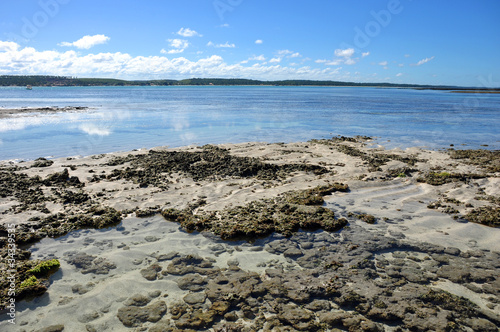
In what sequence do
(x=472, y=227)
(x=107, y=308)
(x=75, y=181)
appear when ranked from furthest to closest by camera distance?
(x=75, y=181) < (x=472, y=227) < (x=107, y=308)

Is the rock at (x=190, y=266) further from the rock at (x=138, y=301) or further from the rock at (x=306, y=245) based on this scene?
the rock at (x=306, y=245)

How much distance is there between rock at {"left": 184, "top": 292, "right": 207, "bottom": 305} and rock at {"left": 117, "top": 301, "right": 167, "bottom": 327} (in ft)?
1.38

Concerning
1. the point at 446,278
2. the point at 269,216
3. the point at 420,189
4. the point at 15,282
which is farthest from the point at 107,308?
the point at 420,189

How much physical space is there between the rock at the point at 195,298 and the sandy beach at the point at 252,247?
1.1 inches

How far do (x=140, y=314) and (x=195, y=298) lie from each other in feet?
3.27

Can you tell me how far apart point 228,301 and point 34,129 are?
98.9 ft

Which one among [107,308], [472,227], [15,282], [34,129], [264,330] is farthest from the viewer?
[34,129]

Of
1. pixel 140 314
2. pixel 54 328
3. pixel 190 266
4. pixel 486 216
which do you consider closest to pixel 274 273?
pixel 190 266

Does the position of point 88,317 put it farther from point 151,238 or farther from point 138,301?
point 151,238

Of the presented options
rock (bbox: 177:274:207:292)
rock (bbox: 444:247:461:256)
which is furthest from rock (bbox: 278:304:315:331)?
rock (bbox: 444:247:461:256)

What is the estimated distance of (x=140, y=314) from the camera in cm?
546

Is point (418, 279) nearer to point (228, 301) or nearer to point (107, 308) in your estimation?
point (228, 301)

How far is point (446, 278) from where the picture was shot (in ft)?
21.1

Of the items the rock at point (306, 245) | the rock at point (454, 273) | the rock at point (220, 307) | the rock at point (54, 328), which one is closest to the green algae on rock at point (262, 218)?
the rock at point (306, 245)
